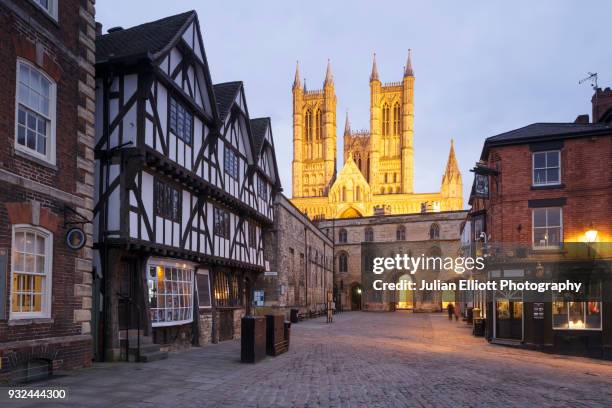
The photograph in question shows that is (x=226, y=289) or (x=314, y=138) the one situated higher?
(x=314, y=138)

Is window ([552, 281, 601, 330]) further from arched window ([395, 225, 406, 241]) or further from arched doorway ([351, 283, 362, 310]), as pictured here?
arched doorway ([351, 283, 362, 310])

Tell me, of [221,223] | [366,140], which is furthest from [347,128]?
[221,223]

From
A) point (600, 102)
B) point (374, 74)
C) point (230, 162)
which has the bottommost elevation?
point (230, 162)

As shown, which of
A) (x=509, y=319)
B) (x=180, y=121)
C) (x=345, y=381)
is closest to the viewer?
(x=345, y=381)

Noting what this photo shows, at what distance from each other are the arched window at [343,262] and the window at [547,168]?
48.4 meters

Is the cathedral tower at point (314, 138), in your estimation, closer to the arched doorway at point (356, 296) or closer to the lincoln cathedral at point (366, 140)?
the lincoln cathedral at point (366, 140)

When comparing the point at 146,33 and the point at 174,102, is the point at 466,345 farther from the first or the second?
the point at 146,33

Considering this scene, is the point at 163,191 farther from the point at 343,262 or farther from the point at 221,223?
the point at 343,262

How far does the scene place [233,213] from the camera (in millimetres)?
24453

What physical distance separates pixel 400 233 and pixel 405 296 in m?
8.44

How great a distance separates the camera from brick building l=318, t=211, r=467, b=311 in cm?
6631

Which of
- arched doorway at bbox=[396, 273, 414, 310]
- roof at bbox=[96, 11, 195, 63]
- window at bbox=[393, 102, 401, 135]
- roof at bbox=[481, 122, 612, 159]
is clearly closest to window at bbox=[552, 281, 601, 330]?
roof at bbox=[481, 122, 612, 159]

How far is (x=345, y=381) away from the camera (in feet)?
43.2

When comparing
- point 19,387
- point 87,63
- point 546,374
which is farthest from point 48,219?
point 546,374
